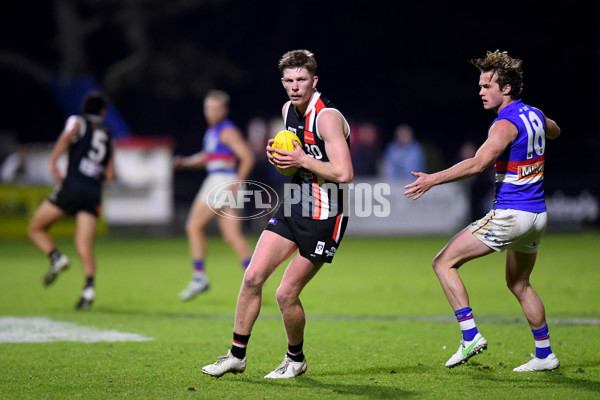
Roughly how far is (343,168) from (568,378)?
7.19 feet

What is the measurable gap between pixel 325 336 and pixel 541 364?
2.46 meters

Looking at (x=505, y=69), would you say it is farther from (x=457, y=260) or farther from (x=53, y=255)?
(x=53, y=255)

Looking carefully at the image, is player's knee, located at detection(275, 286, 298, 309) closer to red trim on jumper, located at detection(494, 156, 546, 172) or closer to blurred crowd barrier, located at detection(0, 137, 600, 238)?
red trim on jumper, located at detection(494, 156, 546, 172)

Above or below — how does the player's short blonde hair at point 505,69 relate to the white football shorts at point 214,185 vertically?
above

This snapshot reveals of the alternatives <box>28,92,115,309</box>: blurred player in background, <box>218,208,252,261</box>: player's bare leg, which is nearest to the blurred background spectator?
<box>218,208,252,261</box>: player's bare leg

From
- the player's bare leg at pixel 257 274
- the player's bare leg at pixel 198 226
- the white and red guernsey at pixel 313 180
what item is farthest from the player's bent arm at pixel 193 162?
the player's bare leg at pixel 257 274

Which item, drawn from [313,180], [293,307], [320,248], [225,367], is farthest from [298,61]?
[225,367]

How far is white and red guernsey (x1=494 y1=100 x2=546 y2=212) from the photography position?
667cm

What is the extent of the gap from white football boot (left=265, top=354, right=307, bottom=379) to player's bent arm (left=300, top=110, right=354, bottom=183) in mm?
1398

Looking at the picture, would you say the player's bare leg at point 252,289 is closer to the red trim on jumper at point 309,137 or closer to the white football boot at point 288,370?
the white football boot at point 288,370

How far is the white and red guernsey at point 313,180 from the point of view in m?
6.49

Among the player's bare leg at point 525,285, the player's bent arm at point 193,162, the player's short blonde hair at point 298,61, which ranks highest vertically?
the player's short blonde hair at point 298,61

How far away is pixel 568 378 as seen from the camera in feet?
21.5

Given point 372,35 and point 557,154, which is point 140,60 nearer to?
point 372,35
